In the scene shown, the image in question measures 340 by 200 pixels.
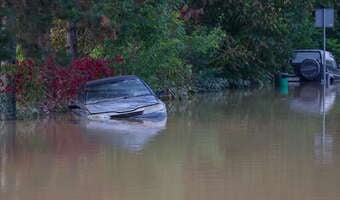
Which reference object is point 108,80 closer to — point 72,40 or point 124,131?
point 124,131

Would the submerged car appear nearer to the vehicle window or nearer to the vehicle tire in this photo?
the vehicle tire

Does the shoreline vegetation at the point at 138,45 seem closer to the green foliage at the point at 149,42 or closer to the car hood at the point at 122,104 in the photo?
the green foliage at the point at 149,42

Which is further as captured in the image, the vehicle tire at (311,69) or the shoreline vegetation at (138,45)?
the vehicle tire at (311,69)

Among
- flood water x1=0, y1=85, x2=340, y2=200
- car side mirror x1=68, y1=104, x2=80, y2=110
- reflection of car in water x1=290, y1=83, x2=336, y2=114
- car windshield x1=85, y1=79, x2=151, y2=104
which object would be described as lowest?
reflection of car in water x1=290, y1=83, x2=336, y2=114

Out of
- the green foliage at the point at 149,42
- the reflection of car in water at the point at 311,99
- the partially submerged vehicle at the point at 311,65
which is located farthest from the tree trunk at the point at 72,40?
the partially submerged vehicle at the point at 311,65

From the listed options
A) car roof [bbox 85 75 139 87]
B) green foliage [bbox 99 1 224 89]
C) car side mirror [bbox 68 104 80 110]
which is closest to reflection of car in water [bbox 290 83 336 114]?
green foliage [bbox 99 1 224 89]

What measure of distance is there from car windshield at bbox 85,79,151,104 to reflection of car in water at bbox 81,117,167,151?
1.04 metres

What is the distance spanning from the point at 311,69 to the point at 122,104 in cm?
1937

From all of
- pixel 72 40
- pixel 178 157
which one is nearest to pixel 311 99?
pixel 72 40

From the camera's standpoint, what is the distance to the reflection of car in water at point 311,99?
76.8ft

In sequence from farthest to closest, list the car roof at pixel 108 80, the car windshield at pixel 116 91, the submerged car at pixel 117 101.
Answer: the car roof at pixel 108 80 → the car windshield at pixel 116 91 → the submerged car at pixel 117 101

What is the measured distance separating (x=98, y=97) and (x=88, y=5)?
3119 mm

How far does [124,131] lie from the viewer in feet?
57.5

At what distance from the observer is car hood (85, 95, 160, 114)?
20.3 metres
